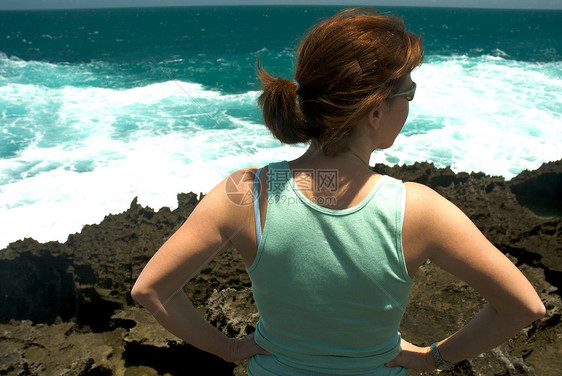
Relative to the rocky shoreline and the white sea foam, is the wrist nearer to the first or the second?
the rocky shoreline

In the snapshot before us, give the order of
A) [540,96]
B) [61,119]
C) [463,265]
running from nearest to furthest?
[463,265], [61,119], [540,96]

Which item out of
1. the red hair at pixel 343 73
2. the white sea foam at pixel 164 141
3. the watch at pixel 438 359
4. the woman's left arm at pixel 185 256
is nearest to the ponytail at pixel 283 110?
the red hair at pixel 343 73

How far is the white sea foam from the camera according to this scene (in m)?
8.21

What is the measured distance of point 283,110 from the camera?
120 cm

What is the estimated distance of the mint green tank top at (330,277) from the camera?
3.49ft

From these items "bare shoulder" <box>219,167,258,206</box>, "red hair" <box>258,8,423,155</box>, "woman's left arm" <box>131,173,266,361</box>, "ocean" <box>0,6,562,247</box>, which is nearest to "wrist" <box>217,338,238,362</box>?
"woman's left arm" <box>131,173,266,361</box>

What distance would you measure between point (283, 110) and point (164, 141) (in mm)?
10054

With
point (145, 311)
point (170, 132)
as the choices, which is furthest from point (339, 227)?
point (170, 132)

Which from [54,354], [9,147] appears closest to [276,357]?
[54,354]

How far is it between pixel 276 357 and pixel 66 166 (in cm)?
927

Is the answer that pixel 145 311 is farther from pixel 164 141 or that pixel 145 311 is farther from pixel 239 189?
pixel 164 141

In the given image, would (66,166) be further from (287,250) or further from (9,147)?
(287,250)

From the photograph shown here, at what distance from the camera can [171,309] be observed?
1.33 metres

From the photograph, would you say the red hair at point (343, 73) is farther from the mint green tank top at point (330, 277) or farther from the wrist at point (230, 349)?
the wrist at point (230, 349)
